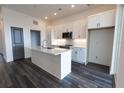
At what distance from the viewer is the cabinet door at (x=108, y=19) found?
2830 mm

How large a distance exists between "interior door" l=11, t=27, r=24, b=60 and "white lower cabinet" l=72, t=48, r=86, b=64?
3285mm

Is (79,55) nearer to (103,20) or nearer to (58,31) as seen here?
(103,20)

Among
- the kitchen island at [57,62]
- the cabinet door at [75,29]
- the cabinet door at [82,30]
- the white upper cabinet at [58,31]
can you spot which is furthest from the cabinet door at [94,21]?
the white upper cabinet at [58,31]

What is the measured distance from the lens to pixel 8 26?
13.5 ft

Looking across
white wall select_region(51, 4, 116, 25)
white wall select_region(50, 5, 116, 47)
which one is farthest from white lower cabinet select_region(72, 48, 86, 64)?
white wall select_region(51, 4, 116, 25)

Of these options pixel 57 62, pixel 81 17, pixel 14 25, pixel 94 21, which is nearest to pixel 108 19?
pixel 94 21

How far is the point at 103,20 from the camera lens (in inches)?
121

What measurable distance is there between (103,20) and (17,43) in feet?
15.3

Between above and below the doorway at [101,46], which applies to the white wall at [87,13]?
above

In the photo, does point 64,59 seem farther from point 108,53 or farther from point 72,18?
point 72,18

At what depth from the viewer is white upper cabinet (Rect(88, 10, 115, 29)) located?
285 centimetres

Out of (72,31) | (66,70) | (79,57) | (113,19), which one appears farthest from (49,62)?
(113,19)

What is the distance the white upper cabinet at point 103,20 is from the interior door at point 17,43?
157 inches

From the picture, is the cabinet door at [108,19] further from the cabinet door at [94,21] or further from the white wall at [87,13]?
the white wall at [87,13]
